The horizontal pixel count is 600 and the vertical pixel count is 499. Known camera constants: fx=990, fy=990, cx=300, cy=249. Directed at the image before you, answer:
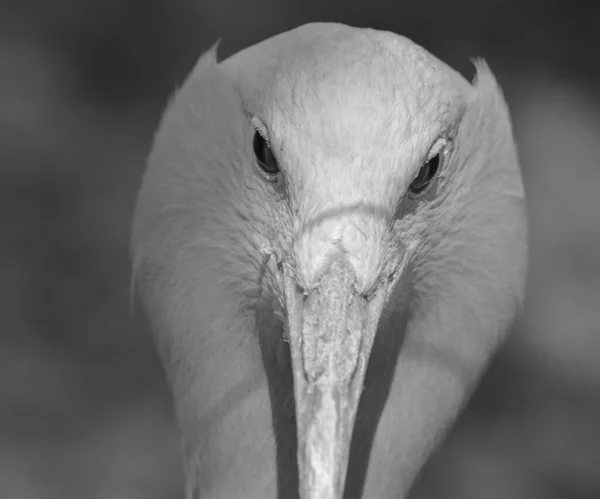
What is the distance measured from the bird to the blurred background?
2429mm

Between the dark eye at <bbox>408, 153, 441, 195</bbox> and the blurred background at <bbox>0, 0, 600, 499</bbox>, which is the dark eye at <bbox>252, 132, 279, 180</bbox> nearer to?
the dark eye at <bbox>408, 153, 441, 195</bbox>

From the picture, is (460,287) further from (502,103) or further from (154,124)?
(154,124)

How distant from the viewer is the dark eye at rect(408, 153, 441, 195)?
1.94m

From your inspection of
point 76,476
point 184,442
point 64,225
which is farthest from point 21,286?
point 184,442

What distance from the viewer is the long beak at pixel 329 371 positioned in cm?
161

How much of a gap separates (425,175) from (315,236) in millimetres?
339

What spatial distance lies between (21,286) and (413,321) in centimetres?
331

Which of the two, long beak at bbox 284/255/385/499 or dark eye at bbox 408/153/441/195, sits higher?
dark eye at bbox 408/153/441/195

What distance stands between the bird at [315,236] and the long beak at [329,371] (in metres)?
0.06

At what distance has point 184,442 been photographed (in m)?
2.24

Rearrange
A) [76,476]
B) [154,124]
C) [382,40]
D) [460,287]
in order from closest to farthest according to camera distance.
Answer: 1. [382,40]
2. [460,287]
3. [76,476]
4. [154,124]

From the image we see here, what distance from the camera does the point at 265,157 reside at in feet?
6.38

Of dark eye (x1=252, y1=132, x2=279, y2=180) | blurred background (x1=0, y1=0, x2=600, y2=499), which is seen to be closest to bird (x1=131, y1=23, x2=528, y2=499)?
dark eye (x1=252, y1=132, x2=279, y2=180)

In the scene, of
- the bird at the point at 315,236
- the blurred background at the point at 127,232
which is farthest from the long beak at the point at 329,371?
the blurred background at the point at 127,232
